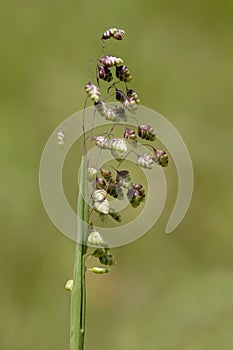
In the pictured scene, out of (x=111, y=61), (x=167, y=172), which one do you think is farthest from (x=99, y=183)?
(x=167, y=172)

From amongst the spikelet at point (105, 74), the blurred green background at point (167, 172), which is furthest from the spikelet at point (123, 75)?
the blurred green background at point (167, 172)

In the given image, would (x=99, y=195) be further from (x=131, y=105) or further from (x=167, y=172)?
(x=167, y=172)

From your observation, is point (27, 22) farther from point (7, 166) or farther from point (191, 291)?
point (191, 291)

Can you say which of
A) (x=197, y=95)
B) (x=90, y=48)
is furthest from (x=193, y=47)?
Result: (x=90, y=48)

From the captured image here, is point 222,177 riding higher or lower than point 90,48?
lower

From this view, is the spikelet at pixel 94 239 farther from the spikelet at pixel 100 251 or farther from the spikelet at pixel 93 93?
the spikelet at pixel 93 93
